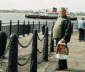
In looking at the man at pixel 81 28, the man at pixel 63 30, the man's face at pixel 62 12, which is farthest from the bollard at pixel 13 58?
the man at pixel 81 28

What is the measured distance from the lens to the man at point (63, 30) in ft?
33.6

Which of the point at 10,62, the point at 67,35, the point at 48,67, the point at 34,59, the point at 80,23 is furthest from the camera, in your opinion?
the point at 80,23

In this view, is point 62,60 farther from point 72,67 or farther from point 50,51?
point 50,51

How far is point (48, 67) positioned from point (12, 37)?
3.84 meters

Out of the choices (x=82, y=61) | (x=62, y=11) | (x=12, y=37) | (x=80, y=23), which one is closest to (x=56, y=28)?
(x=62, y=11)

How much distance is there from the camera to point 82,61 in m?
12.4

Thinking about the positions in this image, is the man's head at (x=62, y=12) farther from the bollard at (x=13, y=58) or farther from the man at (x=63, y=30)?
the bollard at (x=13, y=58)

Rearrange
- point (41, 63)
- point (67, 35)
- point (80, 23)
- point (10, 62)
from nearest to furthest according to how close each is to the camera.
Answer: point (10, 62)
point (67, 35)
point (41, 63)
point (80, 23)

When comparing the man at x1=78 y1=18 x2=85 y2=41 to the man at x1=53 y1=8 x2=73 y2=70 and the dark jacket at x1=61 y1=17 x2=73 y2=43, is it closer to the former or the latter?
the man at x1=53 y1=8 x2=73 y2=70

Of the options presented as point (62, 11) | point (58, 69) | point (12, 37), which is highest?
point (62, 11)

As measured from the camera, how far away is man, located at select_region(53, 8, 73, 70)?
1023cm

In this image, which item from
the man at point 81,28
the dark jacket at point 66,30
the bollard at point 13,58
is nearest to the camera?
the bollard at point 13,58

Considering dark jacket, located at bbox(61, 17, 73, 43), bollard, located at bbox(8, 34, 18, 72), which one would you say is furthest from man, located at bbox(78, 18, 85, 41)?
bollard, located at bbox(8, 34, 18, 72)

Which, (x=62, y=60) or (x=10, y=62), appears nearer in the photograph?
(x=10, y=62)
